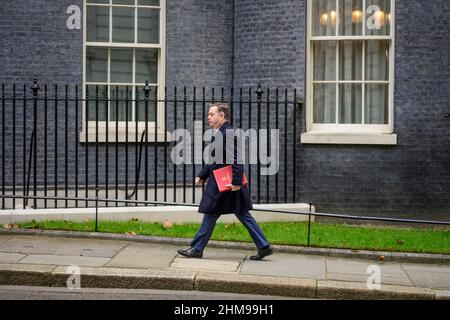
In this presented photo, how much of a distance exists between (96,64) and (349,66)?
Result: 4.16 m

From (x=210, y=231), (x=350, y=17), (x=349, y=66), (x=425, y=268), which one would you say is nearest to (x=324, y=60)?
(x=349, y=66)

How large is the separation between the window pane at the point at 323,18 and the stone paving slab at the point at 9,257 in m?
6.09

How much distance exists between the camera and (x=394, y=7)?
1191cm

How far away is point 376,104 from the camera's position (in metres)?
12.2

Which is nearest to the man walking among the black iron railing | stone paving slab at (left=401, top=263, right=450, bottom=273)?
stone paving slab at (left=401, top=263, right=450, bottom=273)

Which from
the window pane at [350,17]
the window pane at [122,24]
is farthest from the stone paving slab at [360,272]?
the window pane at [122,24]

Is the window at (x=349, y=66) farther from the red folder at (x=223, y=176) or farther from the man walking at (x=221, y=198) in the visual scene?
the red folder at (x=223, y=176)

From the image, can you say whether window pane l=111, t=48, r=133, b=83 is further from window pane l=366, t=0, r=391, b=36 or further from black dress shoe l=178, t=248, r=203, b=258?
black dress shoe l=178, t=248, r=203, b=258

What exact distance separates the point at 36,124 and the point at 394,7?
19.4 ft

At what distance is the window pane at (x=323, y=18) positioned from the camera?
1224cm

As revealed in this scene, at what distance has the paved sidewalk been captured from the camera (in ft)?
25.7

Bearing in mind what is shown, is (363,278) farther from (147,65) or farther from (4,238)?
(147,65)
